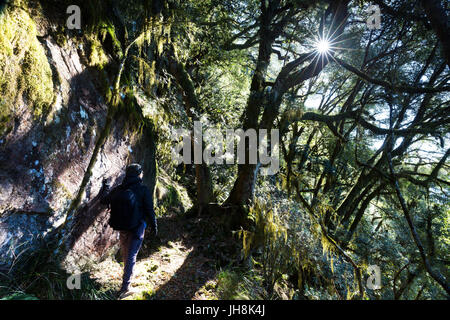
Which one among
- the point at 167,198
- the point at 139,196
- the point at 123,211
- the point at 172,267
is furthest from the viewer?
the point at 167,198

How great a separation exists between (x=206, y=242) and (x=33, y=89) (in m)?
5.04

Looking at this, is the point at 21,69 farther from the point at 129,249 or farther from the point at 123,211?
the point at 129,249

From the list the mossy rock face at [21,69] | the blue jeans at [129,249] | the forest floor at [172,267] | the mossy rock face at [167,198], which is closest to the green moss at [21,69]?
the mossy rock face at [21,69]

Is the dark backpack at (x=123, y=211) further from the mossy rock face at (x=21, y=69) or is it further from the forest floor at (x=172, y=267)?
the mossy rock face at (x=21, y=69)

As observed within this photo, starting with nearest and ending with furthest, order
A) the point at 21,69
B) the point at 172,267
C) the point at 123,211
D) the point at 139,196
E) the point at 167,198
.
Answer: the point at 21,69
the point at 123,211
the point at 139,196
the point at 172,267
the point at 167,198

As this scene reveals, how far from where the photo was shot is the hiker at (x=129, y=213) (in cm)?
327

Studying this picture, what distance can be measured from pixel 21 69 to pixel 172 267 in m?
4.44

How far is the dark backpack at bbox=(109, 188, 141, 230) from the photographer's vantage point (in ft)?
10.7

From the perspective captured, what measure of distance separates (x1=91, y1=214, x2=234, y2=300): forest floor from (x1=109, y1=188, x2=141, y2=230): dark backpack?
113cm

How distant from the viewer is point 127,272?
11.2 feet

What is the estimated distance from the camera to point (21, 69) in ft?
9.18

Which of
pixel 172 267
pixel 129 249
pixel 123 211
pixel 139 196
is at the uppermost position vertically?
pixel 139 196

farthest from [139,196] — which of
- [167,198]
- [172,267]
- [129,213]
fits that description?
[167,198]

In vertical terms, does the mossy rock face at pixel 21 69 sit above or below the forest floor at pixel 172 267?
above
